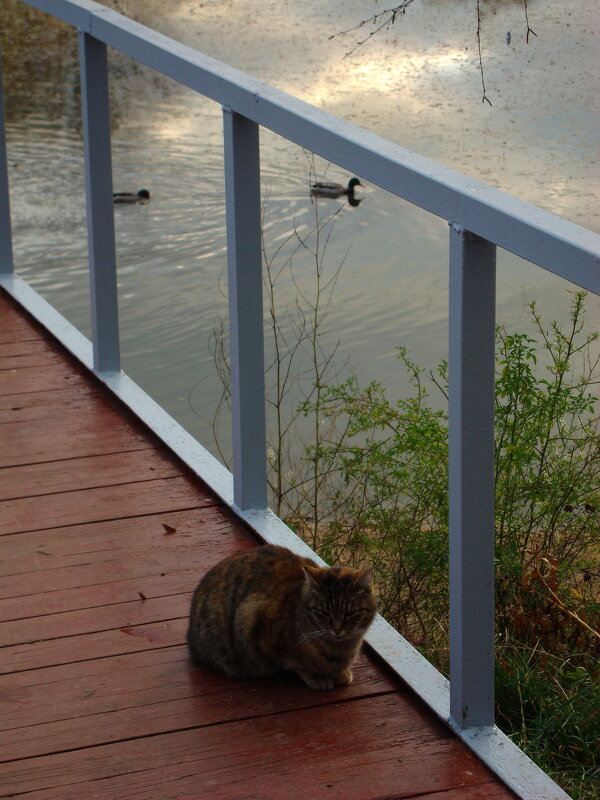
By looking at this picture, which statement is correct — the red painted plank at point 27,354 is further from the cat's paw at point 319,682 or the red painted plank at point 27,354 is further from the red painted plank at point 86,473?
the cat's paw at point 319,682

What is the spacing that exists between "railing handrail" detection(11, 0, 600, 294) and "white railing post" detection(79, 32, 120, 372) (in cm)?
31

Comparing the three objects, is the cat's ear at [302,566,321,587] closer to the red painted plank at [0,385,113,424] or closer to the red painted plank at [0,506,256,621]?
the red painted plank at [0,506,256,621]

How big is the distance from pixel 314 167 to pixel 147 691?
6.28 m

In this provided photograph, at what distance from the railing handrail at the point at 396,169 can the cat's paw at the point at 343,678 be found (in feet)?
2.66

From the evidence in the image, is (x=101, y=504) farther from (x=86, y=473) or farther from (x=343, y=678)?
(x=343, y=678)

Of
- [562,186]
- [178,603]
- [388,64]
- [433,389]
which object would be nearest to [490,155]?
[562,186]

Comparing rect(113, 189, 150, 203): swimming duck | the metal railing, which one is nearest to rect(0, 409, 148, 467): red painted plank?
the metal railing

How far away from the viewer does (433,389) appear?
231 inches

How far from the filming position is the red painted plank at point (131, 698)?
177 cm

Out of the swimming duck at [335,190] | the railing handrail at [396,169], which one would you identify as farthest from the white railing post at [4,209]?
the swimming duck at [335,190]

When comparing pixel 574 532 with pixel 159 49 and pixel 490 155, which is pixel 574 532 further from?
pixel 490 155

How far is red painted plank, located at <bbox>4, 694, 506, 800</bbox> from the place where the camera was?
1637 millimetres

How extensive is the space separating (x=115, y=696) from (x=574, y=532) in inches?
97.6

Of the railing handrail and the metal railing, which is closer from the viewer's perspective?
the railing handrail
